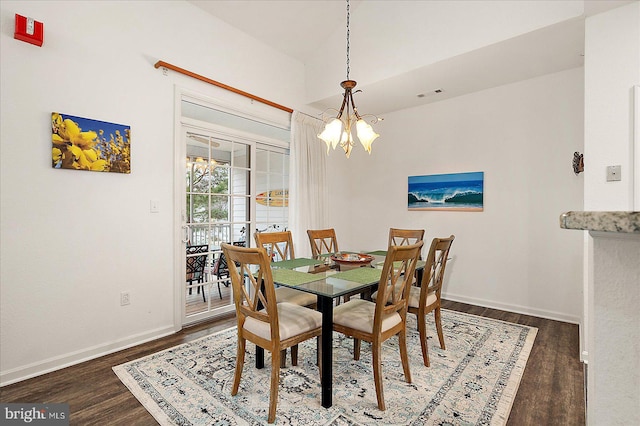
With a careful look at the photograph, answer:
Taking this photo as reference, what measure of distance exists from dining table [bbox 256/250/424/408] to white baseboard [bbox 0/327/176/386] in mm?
1204

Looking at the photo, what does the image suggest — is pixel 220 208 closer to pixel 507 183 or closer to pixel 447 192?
pixel 447 192

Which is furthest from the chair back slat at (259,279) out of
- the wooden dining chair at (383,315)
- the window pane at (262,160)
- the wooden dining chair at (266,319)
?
the window pane at (262,160)

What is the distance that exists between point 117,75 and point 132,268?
1611 mm

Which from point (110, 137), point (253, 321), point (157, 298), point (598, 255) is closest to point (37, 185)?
point (110, 137)

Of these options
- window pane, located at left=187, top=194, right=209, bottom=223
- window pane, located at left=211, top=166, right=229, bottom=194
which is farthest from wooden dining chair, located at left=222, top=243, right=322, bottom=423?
window pane, located at left=211, top=166, right=229, bottom=194

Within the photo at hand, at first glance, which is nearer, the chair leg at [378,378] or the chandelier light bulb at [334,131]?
Result: the chair leg at [378,378]

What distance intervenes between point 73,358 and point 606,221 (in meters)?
3.17

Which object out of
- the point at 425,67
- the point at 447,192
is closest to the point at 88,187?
the point at 425,67

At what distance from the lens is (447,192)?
13.6 feet

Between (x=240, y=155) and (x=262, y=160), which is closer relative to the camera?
(x=240, y=155)

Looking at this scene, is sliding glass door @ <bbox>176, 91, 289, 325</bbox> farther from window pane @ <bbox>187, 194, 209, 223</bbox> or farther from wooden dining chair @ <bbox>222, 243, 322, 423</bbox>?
wooden dining chair @ <bbox>222, 243, 322, 423</bbox>

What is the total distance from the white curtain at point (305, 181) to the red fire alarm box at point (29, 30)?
248cm

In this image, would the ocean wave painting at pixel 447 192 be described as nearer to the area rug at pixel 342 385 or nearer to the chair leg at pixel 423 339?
the area rug at pixel 342 385

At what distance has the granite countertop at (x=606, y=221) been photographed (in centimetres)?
46
